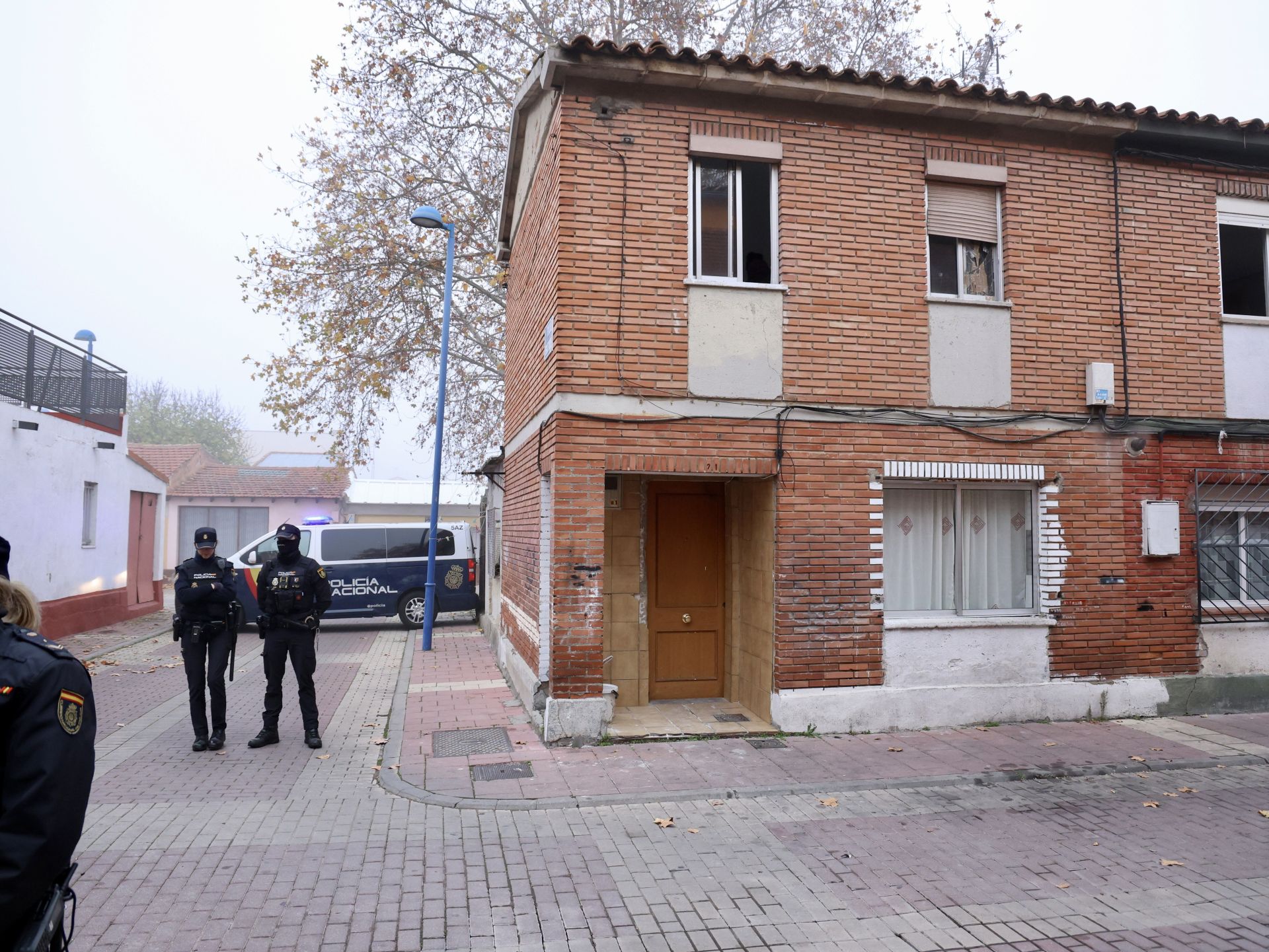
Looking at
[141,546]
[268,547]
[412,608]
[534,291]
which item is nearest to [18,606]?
[534,291]

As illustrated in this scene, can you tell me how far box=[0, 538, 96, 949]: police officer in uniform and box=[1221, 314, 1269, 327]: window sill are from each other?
10779 mm

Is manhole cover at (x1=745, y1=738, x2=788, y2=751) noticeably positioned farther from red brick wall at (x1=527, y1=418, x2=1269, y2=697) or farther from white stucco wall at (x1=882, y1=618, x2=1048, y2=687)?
white stucco wall at (x1=882, y1=618, x2=1048, y2=687)

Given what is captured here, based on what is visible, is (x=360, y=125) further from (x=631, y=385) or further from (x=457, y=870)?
(x=457, y=870)

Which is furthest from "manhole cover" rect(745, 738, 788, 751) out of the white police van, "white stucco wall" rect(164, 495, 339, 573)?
"white stucco wall" rect(164, 495, 339, 573)

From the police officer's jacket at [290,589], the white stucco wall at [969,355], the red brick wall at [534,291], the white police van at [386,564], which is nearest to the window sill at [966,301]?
the white stucco wall at [969,355]

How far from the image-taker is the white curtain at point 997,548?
8883mm

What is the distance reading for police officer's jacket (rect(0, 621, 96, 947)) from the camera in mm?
2117

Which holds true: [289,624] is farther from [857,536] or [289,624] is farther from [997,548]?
[997,548]

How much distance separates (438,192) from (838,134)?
1250 cm

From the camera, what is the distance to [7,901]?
2080 mm

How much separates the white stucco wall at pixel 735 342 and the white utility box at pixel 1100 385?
328 cm

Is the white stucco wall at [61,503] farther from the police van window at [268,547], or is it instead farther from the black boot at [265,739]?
the black boot at [265,739]

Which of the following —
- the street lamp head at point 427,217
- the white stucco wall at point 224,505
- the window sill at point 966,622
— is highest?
the street lamp head at point 427,217

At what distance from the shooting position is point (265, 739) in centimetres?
786
